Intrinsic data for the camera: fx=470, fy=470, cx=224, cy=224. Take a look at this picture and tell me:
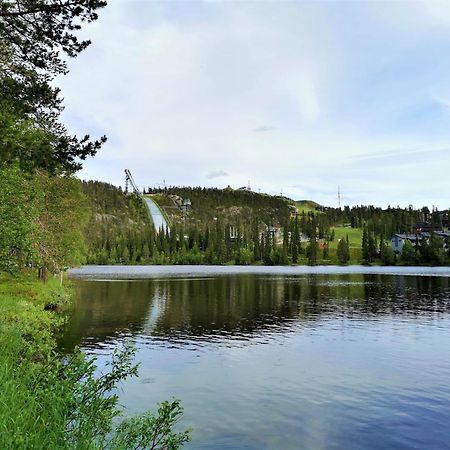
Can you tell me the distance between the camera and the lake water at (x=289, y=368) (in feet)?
66.5

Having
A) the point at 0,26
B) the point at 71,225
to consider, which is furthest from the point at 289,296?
the point at 0,26

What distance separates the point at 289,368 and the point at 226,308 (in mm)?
31492

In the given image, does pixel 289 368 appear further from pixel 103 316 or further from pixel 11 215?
pixel 103 316

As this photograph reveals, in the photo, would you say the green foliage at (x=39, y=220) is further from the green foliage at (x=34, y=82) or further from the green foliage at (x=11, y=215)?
the green foliage at (x=34, y=82)

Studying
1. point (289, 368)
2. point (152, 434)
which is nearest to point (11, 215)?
point (289, 368)

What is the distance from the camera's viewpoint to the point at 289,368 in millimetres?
31156

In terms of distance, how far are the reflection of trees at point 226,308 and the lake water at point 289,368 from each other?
24 centimetres

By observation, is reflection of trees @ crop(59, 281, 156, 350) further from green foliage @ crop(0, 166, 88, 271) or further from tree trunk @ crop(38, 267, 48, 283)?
green foliage @ crop(0, 166, 88, 271)

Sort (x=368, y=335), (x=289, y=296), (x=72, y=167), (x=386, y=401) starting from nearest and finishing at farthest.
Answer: (x=72, y=167) → (x=386, y=401) → (x=368, y=335) → (x=289, y=296)

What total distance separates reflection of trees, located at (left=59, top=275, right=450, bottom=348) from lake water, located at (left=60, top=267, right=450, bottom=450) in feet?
0.78

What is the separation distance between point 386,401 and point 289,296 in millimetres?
53827

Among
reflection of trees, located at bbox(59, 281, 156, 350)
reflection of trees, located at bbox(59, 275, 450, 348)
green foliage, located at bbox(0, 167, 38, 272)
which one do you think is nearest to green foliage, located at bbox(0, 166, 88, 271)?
green foliage, located at bbox(0, 167, 38, 272)

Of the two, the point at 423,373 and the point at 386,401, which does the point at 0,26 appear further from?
the point at 423,373

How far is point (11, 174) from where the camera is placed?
27.6 metres
